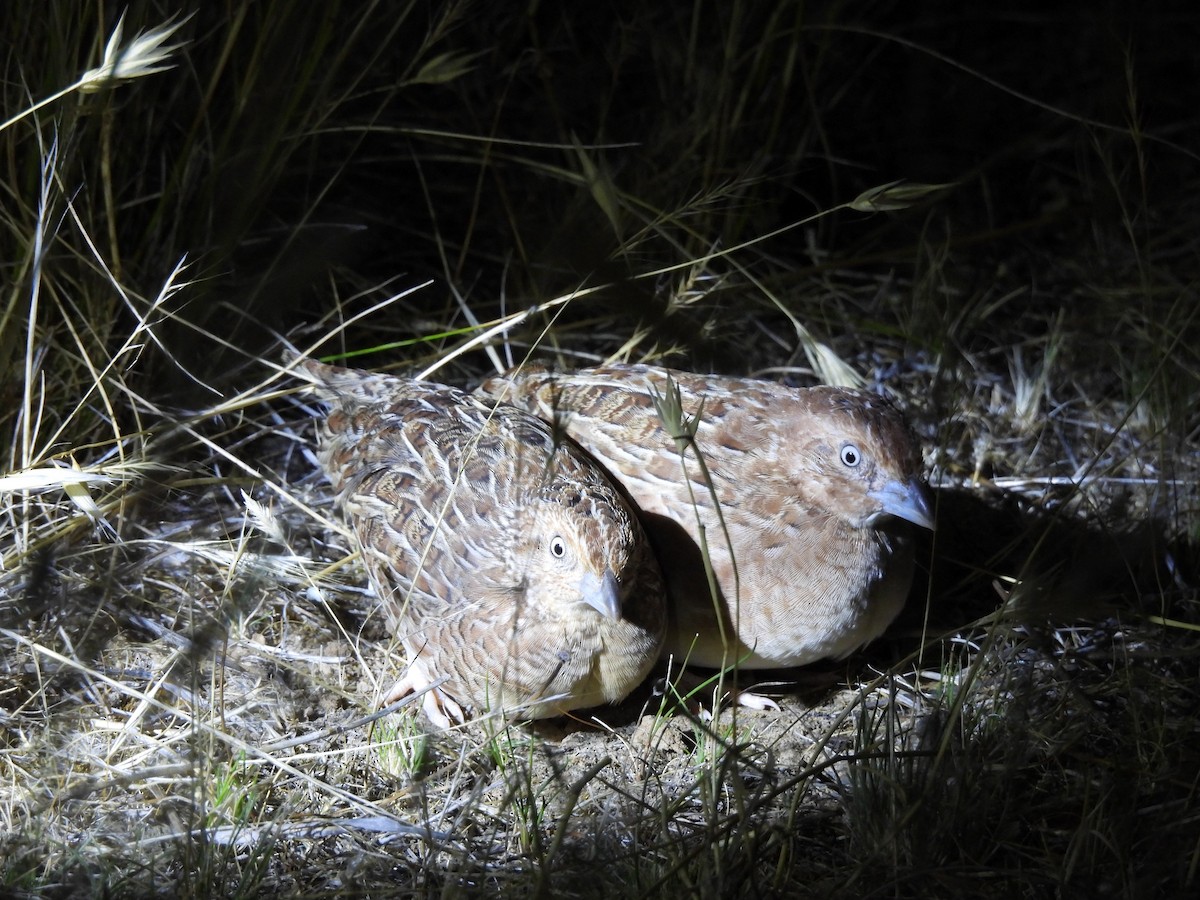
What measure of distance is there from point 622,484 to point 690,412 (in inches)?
10.7

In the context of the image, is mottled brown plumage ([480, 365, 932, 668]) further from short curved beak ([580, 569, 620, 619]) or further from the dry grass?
short curved beak ([580, 569, 620, 619])

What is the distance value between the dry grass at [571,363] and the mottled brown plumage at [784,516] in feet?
0.64

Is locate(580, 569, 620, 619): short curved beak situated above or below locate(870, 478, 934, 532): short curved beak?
below

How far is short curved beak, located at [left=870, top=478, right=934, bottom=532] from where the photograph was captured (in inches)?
112

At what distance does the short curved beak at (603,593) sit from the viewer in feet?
8.68

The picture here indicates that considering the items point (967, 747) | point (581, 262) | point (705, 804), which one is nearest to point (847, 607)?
point (967, 747)

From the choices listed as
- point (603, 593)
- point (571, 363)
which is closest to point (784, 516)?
point (603, 593)

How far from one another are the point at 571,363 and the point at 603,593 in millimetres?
1512

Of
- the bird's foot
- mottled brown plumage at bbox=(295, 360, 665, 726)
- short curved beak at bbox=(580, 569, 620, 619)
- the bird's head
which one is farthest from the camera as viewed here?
the bird's foot

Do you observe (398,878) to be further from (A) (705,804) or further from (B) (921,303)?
(B) (921,303)

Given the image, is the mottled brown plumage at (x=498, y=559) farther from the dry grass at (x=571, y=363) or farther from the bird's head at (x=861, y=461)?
the bird's head at (x=861, y=461)

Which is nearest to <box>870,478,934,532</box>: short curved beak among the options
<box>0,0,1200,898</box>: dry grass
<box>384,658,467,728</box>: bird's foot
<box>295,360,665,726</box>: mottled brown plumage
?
<box>0,0,1200,898</box>: dry grass

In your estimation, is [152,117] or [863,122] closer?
[152,117]

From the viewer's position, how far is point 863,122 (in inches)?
195
